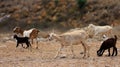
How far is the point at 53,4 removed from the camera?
47562mm

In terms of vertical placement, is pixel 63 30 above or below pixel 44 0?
below

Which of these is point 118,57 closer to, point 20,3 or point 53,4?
point 53,4

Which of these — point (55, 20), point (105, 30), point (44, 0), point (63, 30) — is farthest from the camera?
point (44, 0)

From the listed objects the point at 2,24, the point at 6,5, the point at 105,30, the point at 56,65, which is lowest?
the point at 56,65

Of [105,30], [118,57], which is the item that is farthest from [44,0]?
[118,57]

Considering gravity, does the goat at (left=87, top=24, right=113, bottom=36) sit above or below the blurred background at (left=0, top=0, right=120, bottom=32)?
below

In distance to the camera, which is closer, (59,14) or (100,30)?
(100,30)

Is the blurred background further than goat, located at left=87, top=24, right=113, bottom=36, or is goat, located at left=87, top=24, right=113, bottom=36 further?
the blurred background

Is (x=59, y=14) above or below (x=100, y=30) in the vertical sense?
above

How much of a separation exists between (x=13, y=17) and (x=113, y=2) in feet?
42.0

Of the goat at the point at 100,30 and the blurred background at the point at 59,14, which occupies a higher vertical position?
the blurred background at the point at 59,14

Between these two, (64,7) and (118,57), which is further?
(64,7)

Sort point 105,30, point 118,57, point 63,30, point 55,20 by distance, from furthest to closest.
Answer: point 55,20, point 63,30, point 105,30, point 118,57

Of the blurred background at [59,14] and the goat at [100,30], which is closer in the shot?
the goat at [100,30]
